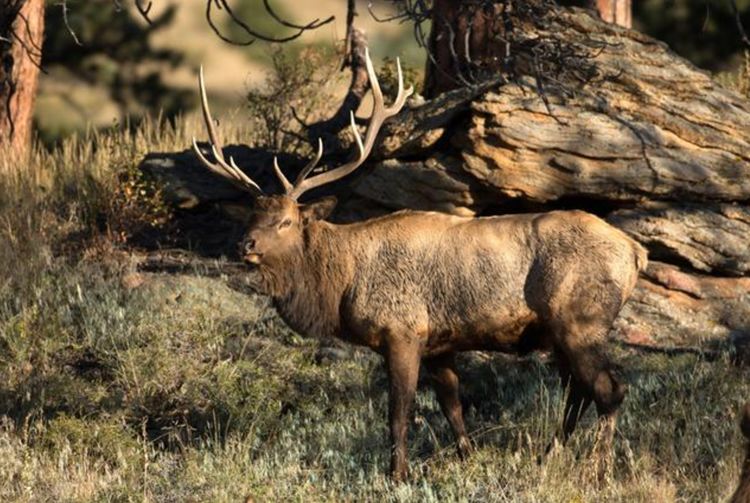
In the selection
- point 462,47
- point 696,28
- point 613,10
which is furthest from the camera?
point 696,28

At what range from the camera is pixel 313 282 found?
9.53 metres

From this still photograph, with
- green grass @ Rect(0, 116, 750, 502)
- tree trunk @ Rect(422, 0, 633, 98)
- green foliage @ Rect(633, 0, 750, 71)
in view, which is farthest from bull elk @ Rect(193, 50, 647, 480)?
green foliage @ Rect(633, 0, 750, 71)

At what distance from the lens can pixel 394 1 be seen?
9.51 m

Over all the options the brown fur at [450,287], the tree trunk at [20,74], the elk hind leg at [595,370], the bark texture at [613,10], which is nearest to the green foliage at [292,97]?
the tree trunk at [20,74]

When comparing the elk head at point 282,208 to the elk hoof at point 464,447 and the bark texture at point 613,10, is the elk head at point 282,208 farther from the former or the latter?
the bark texture at point 613,10

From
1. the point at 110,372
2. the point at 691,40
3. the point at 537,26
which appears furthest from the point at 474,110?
the point at 691,40

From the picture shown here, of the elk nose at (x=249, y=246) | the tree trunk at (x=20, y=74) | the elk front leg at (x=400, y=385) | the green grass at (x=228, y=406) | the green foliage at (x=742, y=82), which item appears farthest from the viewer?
the tree trunk at (x=20, y=74)

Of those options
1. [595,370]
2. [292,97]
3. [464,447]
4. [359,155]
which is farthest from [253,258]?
[292,97]

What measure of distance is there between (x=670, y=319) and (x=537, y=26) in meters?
2.71

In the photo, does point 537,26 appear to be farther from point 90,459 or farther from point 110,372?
point 90,459

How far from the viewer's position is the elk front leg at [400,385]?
912 centimetres

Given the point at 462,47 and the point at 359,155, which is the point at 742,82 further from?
the point at 359,155

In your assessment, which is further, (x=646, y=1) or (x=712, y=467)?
(x=646, y=1)

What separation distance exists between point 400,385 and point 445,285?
2.24 feet
